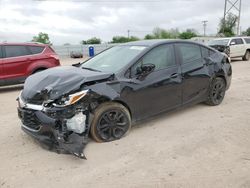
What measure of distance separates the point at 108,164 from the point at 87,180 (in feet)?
1.49

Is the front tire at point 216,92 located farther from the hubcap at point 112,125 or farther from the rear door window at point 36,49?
the rear door window at point 36,49

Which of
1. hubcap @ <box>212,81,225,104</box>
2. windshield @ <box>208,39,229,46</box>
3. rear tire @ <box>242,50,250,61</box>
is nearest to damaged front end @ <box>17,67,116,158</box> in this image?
hubcap @ <box>212,81,225,104</box>

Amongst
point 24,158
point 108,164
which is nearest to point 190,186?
point 108,164

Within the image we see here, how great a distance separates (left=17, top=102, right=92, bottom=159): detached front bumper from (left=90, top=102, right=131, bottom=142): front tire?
8.7 inches

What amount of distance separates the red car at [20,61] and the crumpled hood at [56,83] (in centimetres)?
510

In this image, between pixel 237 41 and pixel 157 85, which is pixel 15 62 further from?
pixel 237 41

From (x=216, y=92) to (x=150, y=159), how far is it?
314 centimetres

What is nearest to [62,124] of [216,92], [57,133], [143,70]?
[57,133]

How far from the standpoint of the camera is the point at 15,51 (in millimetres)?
9445

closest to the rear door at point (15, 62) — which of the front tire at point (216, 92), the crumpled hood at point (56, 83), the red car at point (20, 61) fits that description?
the red car at point (20, 61)

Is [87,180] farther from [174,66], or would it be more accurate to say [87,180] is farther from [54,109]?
[174,66]

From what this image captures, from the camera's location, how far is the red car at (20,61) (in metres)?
9.20

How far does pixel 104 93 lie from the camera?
4.23 meters

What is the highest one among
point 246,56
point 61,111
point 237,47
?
point 237,47
